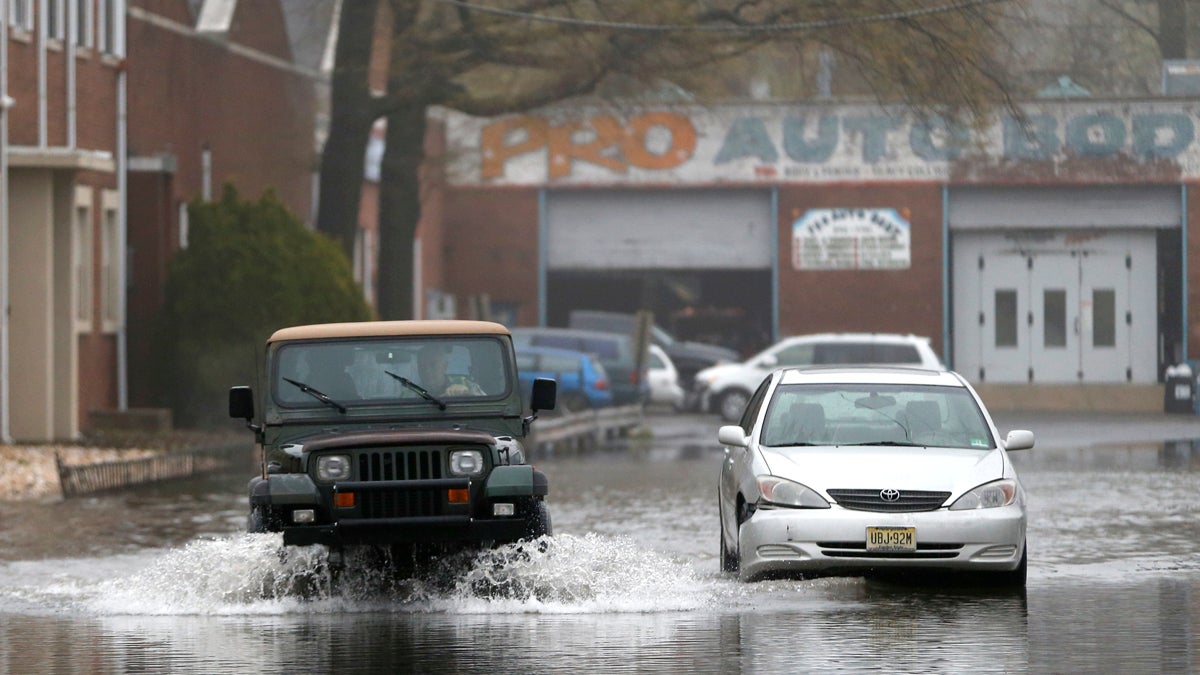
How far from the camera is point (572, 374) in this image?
130 ft

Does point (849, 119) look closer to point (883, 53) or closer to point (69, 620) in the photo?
point (883, 53)

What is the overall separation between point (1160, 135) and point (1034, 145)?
2969 mm

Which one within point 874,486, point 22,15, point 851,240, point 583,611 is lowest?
point 583,611

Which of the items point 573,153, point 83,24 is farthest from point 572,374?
point 573,153

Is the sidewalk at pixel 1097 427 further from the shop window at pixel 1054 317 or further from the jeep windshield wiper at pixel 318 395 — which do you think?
the jeep windshield wiper at pixel 318 395

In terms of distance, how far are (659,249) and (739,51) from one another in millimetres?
21030

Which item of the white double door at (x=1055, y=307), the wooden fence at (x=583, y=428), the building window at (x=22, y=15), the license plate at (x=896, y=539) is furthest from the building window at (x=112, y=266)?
the white double door at (x=1055, y=307)

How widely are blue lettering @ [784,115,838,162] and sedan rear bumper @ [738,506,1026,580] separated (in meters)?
40.0

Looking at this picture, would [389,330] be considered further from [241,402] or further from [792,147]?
[792,147]

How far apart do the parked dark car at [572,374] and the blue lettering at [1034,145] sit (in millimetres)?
16228

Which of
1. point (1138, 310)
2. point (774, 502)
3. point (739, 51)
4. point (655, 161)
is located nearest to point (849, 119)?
point (655, 161)

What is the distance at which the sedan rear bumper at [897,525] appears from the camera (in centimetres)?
1320

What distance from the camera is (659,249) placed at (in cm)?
5412

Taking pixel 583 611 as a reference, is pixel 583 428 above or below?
above
